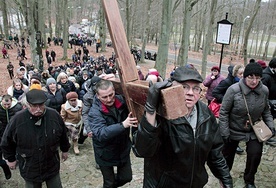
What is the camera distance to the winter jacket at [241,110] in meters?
3.52

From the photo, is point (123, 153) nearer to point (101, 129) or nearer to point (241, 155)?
point (101, 129)

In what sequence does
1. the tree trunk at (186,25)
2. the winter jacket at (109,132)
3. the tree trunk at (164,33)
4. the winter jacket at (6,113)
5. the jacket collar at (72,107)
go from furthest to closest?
the tree trunk at (186,25) → the tree trunk at (164,33) → the jacket collar at (72,107) → the winter jacket at (6,113) → the winter jacket at (109,132)

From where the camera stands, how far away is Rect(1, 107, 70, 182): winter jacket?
126 inches

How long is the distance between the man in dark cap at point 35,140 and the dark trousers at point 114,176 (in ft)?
2.28

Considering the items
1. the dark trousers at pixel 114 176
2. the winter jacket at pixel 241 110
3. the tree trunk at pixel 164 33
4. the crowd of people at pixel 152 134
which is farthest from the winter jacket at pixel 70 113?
the tree trunk at pixel 164 33

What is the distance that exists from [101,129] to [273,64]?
11.8ft

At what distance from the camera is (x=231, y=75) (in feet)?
16.7

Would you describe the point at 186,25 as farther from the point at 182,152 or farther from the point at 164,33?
the point at 182,152

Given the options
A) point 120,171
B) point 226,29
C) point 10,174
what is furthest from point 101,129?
point 226,29

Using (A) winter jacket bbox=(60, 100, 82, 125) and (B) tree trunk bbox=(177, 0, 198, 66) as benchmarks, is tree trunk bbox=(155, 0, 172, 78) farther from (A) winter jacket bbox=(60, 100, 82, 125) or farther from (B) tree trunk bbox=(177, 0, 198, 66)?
(A) winter jacket bbox=(60, 100, 82, 125)

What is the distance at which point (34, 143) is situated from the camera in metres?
3.23

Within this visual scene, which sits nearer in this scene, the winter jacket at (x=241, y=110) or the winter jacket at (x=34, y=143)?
the winter jacket at (x=34, y=143)

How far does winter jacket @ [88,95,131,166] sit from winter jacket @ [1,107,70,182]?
59cm

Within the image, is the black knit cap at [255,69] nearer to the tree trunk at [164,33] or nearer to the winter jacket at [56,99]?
the winter jacket at [56,99]
